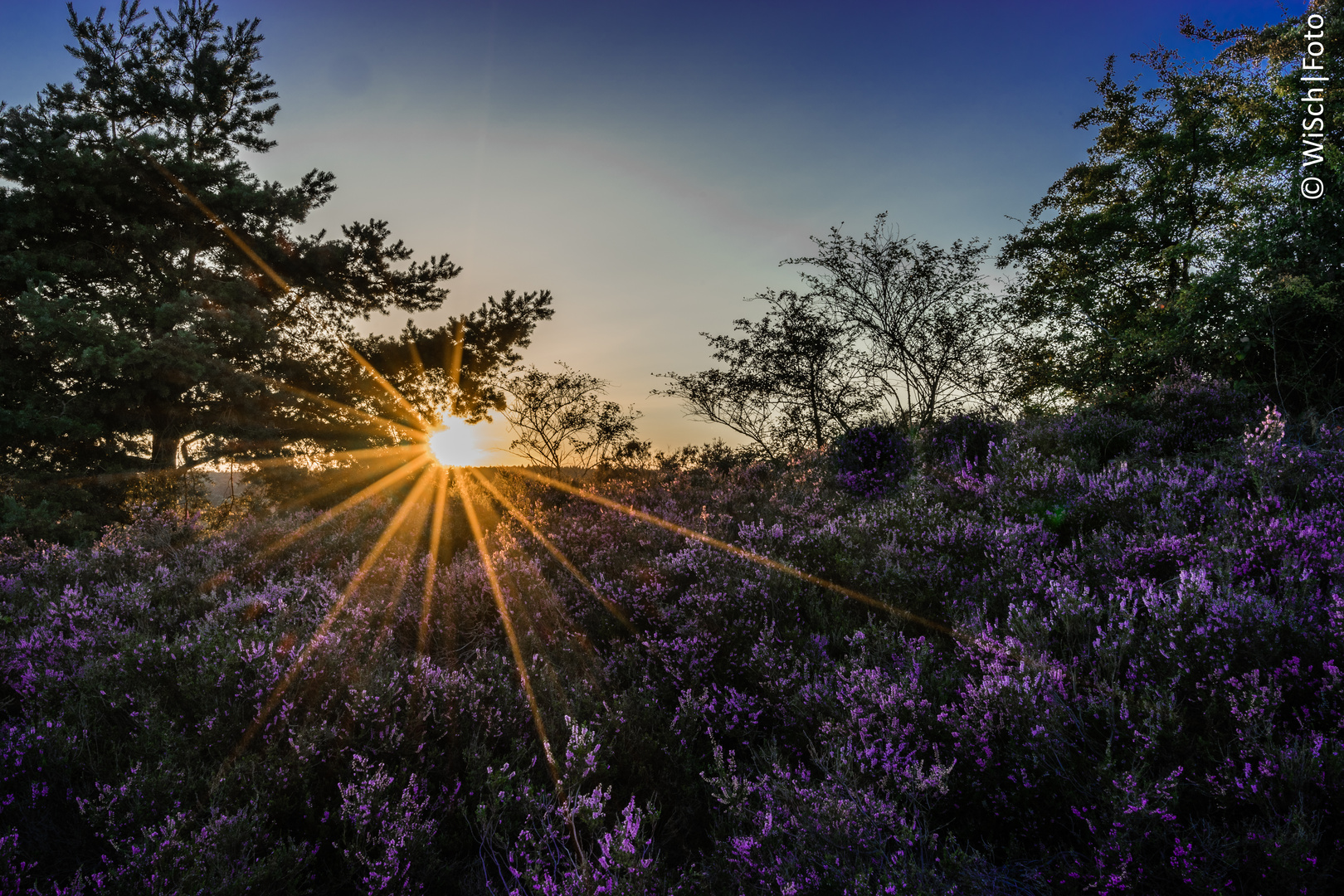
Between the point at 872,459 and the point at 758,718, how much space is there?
15.7 ft

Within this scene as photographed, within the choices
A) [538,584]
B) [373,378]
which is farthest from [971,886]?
[373,378]

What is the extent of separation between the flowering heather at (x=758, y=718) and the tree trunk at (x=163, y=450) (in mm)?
15021

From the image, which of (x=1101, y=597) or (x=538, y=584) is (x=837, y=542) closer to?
(x=1101, y=597)

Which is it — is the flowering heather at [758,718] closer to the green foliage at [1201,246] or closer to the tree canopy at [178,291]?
the green foliage at [1201,246]

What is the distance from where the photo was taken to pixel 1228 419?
237 inches

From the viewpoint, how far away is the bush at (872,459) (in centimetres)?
649

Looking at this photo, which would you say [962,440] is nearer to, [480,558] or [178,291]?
[480,558]

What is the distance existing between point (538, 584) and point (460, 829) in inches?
90.9

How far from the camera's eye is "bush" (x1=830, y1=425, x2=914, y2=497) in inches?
256

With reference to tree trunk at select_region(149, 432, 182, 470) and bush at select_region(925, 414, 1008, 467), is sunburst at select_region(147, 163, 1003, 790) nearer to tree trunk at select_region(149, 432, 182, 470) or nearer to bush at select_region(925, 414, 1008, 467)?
bush at select_region(925, 414, 1008, 467)

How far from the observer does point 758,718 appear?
2.93m

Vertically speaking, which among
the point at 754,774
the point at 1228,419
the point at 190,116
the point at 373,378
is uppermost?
the point at 190,116

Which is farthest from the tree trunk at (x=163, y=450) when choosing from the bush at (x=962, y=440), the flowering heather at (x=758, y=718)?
the bush at (x=962, y=440)

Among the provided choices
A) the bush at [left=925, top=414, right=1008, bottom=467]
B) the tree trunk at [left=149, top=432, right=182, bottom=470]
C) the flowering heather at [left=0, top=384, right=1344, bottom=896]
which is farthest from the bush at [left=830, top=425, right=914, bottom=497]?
the tree trunk at [left=149, top=432, right=182, bottom=470]
